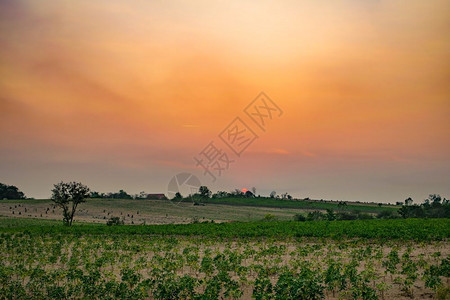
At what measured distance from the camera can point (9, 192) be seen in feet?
570

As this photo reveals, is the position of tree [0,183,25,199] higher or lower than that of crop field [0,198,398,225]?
higher

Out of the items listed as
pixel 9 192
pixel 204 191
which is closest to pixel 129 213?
pixel 204 191

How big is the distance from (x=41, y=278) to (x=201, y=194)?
484 ft

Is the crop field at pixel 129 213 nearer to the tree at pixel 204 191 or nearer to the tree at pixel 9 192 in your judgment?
the tree at pixel 204 191

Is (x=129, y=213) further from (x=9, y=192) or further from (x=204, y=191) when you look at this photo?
(x=9, y=192)

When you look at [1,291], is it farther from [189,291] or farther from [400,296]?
[400,296]

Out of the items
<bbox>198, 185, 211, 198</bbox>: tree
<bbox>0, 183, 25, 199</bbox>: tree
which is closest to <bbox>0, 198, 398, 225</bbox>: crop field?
<bbox>198, 185, 211, 198</bbox>: tree

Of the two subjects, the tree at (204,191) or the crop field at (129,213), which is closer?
the crop field at (129,213)

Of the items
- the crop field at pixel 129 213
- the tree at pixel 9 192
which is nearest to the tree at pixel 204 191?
the crop field at pixel 129 213

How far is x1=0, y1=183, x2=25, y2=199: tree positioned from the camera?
6754 inches

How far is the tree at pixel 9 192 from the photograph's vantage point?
172 metres

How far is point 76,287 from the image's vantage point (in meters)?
16.9

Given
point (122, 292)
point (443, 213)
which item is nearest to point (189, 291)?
point (122, 292)

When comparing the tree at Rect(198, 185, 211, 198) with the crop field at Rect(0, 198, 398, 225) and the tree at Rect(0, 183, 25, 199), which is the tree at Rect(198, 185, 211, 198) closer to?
the crop field at Rect(0, 198, 398, 225)
